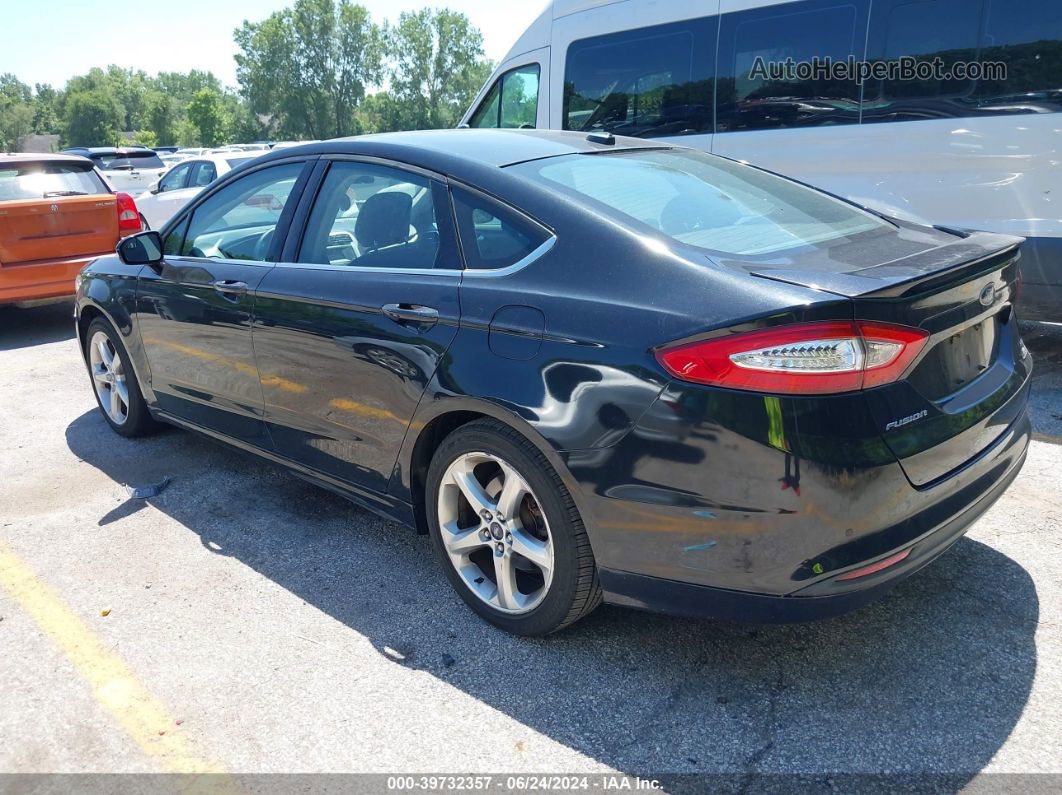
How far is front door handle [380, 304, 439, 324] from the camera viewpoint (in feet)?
9.50

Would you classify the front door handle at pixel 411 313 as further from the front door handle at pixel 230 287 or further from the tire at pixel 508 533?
the front door handle at pixel 230 287

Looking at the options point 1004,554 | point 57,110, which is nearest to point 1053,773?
point 1004,554

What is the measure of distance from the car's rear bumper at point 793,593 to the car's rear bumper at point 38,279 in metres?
7.10

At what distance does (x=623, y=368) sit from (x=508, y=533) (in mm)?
737

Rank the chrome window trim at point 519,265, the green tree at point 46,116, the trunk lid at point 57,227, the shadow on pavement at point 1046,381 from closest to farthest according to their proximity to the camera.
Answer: the chrome window trim at point 519,265
the shadow on pavement at point 1046,381
the trunk lid at point 57,227
the green tree at point 46,116

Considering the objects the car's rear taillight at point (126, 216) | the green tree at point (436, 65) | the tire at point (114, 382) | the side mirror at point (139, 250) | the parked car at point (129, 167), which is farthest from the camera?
the green tree at point (436, 65)

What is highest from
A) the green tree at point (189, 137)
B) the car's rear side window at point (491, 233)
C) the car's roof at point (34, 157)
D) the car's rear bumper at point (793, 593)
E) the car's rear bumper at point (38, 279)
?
the green tree at point (189, 137)

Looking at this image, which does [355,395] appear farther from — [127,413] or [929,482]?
[127,413]

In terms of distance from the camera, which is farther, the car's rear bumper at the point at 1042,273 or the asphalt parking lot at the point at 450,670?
the car's rear bumper at the point at 1042,273

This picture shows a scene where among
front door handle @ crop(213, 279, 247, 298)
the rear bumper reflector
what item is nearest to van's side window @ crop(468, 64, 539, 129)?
front door handle @ crop(213, 279, 247, 298)

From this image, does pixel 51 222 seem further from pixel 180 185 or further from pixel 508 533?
pixel 508 533

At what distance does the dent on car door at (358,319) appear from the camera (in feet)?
9.77

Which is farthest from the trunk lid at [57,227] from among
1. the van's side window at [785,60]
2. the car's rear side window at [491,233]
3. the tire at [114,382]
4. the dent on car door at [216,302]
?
the car's rear side window at [491,233]

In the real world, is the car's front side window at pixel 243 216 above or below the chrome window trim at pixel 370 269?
above
